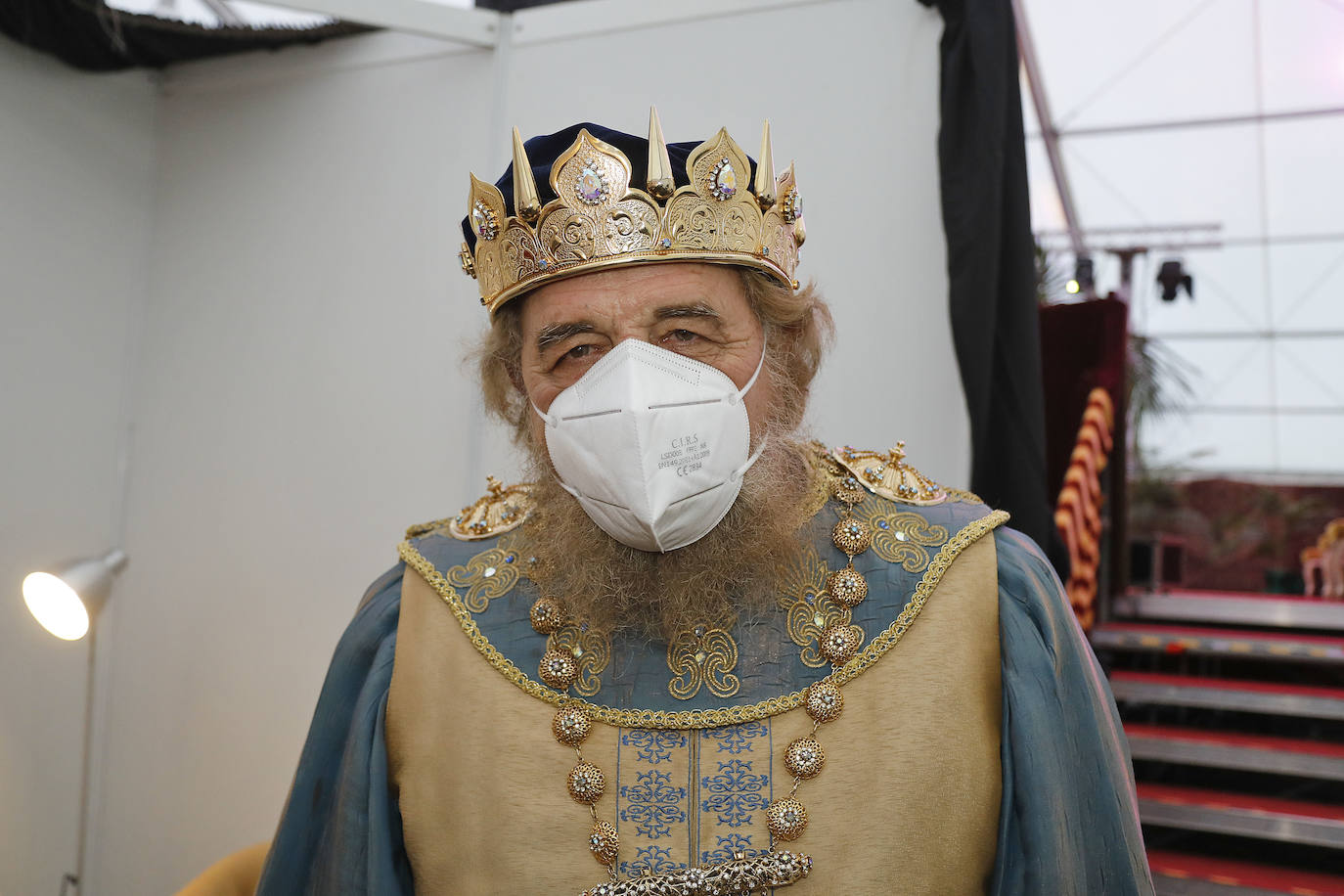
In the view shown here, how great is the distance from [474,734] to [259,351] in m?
1.96

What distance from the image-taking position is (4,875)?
2645mm

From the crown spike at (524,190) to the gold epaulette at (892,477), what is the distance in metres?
0.67

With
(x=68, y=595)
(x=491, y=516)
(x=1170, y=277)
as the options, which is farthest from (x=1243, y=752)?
(x=1170, y=277)

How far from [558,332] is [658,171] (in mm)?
296

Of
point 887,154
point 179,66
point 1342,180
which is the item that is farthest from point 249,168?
point 1342,180

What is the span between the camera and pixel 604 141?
1.51 m

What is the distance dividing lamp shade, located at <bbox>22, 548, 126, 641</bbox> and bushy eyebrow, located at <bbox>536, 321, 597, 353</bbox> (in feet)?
4.88

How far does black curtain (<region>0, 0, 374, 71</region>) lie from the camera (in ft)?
8.68

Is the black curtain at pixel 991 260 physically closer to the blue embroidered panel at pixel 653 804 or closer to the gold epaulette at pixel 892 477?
the gold epaulette at pixel 892 477

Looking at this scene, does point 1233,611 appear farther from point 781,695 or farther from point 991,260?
point 781,695

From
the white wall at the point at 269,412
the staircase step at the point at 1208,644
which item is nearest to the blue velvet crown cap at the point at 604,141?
the white wall at the point at 269,412

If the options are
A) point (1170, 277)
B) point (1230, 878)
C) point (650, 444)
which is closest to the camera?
point (650, 444)

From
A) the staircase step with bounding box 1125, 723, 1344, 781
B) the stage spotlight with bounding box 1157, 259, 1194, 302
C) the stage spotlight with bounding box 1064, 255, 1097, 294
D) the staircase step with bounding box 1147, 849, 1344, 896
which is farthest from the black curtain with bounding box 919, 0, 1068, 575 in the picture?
the stage spotlight with bounding box 1157, 259, 1194, 302

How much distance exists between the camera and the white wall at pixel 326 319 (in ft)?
8.19
